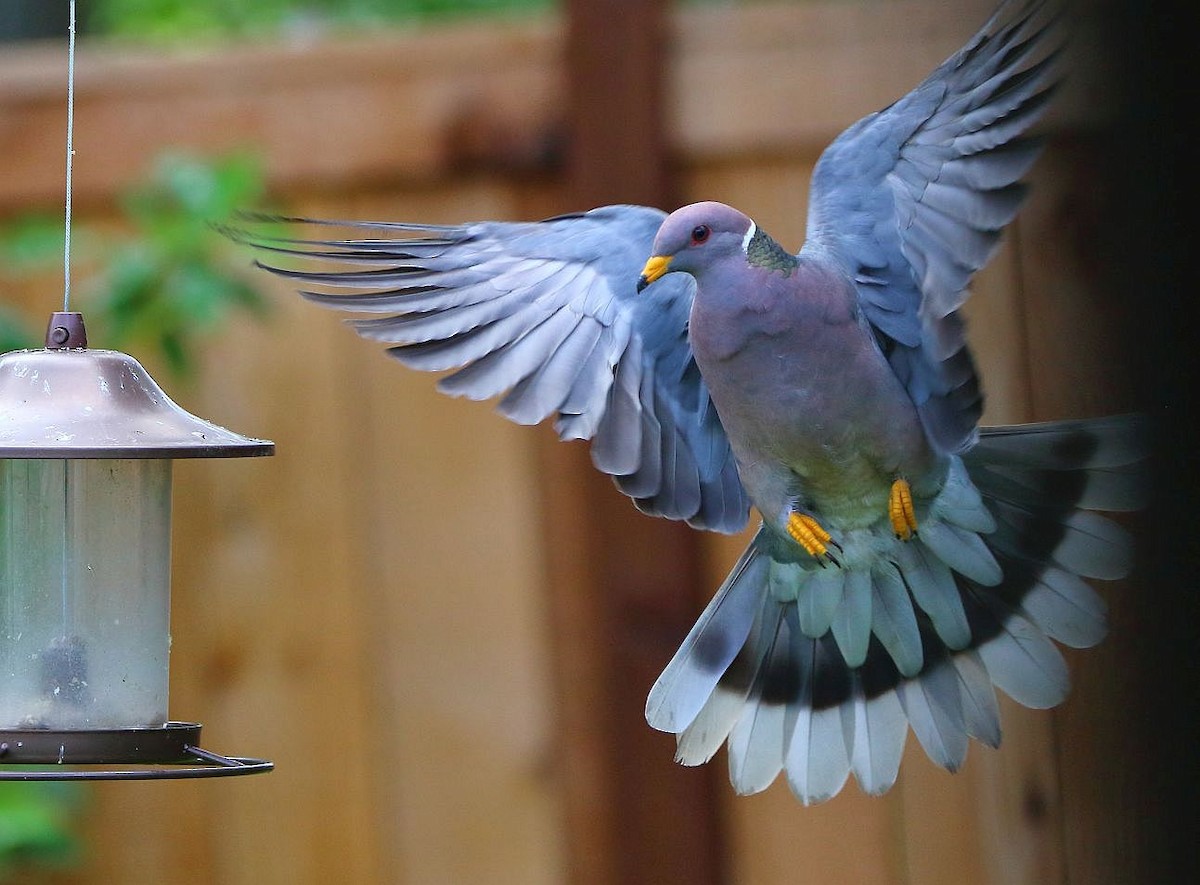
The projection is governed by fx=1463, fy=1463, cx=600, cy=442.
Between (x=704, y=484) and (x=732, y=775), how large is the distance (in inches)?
19.7

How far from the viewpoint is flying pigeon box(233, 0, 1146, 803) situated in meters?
1.89

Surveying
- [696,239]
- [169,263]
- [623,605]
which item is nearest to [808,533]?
[696,239]

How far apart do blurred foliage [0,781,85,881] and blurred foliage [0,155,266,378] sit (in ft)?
2.85

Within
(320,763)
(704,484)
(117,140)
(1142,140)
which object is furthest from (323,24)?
(1142,140)

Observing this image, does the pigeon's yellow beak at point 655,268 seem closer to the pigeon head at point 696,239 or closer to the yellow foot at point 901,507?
the pigeon head at point 696,239

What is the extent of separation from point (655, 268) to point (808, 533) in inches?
18.9

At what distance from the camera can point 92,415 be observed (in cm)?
162

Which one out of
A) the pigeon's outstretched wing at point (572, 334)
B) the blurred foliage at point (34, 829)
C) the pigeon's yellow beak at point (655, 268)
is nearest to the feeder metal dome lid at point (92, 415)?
the pigeon's outstretched wing at point (572, 334)

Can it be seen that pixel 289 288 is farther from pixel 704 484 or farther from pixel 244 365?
pixel 704 484

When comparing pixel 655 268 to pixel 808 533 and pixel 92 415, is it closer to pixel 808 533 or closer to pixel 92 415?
pixel 808 533

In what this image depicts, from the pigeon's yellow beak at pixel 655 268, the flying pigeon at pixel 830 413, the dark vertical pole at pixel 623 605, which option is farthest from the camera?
the dark vertical pole at pixel 623 605

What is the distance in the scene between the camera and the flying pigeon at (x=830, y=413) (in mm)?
1893

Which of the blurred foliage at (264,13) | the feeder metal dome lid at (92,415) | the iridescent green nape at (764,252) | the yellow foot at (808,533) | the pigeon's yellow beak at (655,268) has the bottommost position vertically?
the yellow foot at (808,533)

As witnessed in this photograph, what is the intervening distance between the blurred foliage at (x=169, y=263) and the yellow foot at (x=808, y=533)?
1.27 metres
